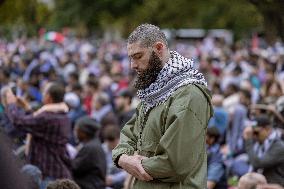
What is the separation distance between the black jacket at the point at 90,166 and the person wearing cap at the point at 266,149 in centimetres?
151

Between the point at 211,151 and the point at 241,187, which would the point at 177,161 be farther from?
the point at 211,151

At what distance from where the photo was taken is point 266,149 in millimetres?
7086

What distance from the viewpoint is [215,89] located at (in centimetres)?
1353

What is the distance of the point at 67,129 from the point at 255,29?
1755 inches

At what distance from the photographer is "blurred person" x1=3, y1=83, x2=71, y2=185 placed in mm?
6902

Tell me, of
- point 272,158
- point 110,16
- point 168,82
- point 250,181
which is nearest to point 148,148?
point 168,82

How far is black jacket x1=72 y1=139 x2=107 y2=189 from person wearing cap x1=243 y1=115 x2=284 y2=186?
1512 mm

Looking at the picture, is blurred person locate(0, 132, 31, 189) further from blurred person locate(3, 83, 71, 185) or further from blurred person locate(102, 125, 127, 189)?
blurred person locate(102, 125, 127, 189)

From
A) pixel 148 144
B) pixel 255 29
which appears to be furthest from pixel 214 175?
pixel 255 29

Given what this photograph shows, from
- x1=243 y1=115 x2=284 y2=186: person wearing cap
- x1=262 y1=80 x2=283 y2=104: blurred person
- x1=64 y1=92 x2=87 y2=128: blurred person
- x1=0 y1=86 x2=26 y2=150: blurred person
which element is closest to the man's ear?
x1=243 y1=115 x2=284 y2=186: person wearing cap

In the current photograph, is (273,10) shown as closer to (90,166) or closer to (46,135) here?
(46,135)

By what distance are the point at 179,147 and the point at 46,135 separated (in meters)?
3.49

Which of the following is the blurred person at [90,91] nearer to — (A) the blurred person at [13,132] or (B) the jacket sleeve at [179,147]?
(A) the blurred person at [13,132]

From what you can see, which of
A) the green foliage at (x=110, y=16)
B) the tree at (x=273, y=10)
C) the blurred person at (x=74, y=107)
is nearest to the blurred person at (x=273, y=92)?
the blurred person at (x=74, y=107)
